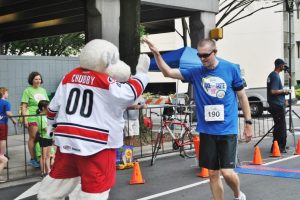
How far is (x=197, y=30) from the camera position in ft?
51.3

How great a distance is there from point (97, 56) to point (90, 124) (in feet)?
1.98

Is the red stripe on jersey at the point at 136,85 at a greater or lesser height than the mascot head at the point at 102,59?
lesser

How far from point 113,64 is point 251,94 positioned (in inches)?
730

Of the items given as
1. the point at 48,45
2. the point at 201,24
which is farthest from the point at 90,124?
the point at 48,45

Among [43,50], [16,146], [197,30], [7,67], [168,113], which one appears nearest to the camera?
[168,113]

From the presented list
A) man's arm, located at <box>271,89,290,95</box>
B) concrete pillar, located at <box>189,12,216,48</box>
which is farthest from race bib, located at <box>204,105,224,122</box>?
concrete pillar, located at <box>189,12,216,48</box>

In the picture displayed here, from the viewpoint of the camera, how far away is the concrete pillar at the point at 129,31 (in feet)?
37.7

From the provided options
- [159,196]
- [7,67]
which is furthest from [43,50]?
[159,196]

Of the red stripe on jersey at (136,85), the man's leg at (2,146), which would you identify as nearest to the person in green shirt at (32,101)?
the man's leg at (2,146)

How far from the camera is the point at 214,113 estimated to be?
16.5ft

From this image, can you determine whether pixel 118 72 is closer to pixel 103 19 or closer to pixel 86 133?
pixel 86 133

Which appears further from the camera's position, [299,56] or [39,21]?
[299,56]

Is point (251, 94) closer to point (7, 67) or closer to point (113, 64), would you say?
point (7, 67)

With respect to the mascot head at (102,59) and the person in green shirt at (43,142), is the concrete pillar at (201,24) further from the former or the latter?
the mascot head at (102,59)
